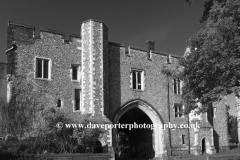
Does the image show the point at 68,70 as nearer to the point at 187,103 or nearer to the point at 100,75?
the point at 100,75

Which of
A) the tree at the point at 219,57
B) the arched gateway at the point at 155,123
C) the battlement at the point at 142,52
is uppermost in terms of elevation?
the battlement at the point at 142,52

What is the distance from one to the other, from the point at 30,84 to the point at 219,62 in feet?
35.4

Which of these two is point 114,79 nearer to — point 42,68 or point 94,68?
Answer: point 94,68

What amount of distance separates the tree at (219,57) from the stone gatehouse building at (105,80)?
3097mm

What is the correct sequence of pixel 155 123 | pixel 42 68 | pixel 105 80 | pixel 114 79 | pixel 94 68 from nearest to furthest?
pixel 42 68, pixel 94 68, pixel 105 80, pixel 114 79, pixel 155 123

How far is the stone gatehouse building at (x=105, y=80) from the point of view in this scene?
1833 centimetres

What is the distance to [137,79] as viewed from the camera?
74.2 ft

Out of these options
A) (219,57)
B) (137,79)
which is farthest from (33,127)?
(219,57)

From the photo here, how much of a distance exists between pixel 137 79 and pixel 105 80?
352 cm

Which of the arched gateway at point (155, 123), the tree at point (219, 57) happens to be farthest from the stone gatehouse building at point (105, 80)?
the tree at point (219, 57)

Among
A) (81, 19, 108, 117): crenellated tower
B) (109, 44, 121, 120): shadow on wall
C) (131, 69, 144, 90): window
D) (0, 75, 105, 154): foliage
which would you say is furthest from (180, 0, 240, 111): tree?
(131, 69, 144, 90): window

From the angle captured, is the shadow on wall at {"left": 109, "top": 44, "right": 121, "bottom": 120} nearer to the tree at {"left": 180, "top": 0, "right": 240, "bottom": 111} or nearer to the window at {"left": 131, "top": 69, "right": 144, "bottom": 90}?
the window at {"left": 131, "top": 69, "right": 144, "bottom": 90}

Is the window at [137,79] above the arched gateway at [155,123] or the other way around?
above

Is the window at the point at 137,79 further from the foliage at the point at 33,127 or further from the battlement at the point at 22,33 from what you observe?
the battlement at the point at 22,33
